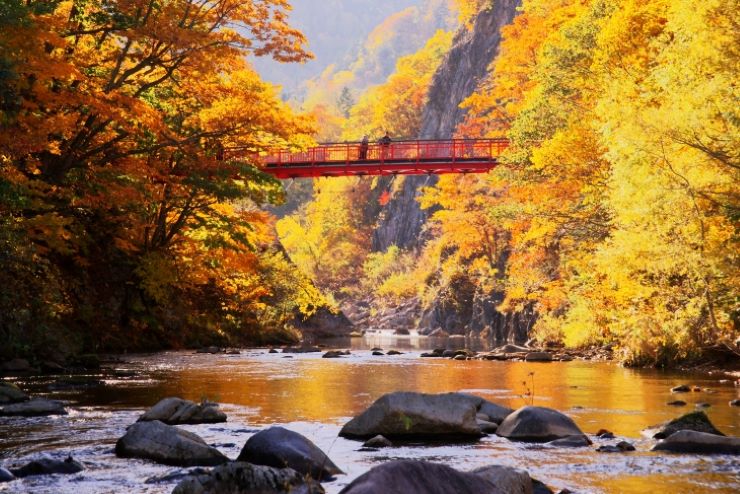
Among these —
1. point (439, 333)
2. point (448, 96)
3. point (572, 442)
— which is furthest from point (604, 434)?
point (448, 96)

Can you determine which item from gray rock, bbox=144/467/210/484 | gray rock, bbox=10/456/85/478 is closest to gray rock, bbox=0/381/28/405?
gray rock, bbox=10/456/85/478

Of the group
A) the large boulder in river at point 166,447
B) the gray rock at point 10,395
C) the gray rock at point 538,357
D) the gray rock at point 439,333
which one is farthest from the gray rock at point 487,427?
the gray rock at point 439,333

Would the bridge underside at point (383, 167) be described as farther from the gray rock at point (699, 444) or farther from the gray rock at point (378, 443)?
the gray rock at point (699, 444)

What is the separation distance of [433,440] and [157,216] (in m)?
18.6

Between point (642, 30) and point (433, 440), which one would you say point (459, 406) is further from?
point (642, 30)

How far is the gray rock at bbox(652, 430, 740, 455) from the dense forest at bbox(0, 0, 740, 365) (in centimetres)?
728

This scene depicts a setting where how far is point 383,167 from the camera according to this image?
3841 cm

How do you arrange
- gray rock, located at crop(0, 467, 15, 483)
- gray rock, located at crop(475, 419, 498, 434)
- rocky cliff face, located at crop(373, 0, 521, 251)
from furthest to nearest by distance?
rocky cliff face, located at crop(373, 0, 521, 251)
gray rock, located at crop(475, 419, 498, 434)
gray rock, located at crop(0, 467, 15, 483)

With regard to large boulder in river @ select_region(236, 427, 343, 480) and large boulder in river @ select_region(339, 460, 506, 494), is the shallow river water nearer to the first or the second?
large boulder in river @ select_region(236, 427, 343, 480)

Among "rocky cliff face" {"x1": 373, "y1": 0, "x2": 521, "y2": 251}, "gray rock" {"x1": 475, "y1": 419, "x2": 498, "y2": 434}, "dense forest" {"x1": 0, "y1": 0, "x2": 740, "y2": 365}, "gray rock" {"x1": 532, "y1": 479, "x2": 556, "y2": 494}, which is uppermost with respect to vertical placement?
"rocky cliff face" {"x1": 373, "y1": 0, "x2": 521, "y2": 251}

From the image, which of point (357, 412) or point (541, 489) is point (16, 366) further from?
point (541, 489)

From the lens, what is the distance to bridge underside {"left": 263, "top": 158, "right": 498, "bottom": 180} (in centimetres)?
3766

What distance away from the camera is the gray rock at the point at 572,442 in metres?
8.96

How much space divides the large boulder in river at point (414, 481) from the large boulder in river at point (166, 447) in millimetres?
2785
